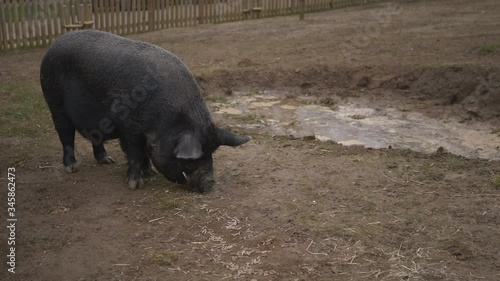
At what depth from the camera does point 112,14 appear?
13.9 m

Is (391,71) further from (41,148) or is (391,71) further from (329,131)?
(41,148)

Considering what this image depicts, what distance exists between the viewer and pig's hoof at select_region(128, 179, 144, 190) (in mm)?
5621

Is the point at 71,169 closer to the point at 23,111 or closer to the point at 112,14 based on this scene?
the point at 23,111

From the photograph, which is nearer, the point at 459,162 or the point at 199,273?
the point at 199,273

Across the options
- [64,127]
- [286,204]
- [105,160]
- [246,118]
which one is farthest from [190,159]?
[246,118]

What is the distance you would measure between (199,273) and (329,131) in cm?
409

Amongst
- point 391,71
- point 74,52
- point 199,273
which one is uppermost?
point 74,52


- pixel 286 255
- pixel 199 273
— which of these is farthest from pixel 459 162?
pixel 199 273

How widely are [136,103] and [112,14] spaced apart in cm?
922

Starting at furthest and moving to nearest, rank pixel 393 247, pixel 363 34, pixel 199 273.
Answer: pixel 363 34, pixel 393 247, pixel 199 273

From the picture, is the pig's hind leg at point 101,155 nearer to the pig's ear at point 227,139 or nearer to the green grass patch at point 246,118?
the pig's ear at point 227,139

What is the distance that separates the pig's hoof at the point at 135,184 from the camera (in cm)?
562

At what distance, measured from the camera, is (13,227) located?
15.9 ft

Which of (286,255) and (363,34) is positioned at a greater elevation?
(363,34)
